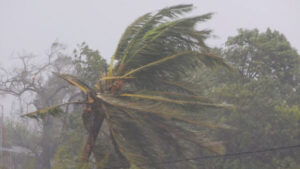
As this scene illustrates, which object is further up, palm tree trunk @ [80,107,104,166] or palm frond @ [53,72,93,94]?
palm frond @ [53,72,93,94]

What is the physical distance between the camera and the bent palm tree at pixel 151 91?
25.6ft

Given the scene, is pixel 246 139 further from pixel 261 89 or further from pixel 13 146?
pixel 13 146

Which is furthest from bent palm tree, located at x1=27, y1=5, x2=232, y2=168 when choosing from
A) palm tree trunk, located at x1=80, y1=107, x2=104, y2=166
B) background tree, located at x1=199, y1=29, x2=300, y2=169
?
background tree, located at x1=199, y1=29, x2=300, y2=169

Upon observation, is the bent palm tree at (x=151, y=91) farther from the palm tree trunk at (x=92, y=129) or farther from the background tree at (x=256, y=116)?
the background tree at (x=256, y=116)

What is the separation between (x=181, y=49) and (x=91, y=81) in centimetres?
1186

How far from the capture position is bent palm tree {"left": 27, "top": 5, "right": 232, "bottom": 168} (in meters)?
7.79

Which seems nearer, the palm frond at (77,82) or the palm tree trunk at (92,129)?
the palm tree trunk at (92,129)

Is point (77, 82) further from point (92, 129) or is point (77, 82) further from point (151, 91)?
point (151, 91)

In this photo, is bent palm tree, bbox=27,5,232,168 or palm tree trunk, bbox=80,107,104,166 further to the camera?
palm tree trunk, bbox=80,107,104,166

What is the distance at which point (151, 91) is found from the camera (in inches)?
340

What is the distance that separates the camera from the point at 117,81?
27.5 ft

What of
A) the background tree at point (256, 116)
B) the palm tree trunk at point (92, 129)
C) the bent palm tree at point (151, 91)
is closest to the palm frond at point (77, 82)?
the bent palm tree at point (151, 91)

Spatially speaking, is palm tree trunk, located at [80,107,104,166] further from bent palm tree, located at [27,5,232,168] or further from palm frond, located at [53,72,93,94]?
palm frond, located at [53,72,93,94]

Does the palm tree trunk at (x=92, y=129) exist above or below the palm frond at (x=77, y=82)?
below
